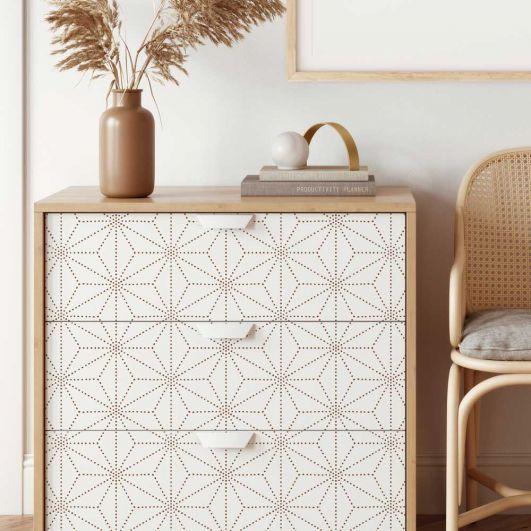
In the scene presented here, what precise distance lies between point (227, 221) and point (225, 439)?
0.45 m

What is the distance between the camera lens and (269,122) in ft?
8.20

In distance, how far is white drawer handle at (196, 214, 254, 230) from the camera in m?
2.08

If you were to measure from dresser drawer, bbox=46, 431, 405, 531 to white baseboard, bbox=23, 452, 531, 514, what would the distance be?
43 cm

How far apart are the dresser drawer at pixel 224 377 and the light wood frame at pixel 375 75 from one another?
66 centimetres

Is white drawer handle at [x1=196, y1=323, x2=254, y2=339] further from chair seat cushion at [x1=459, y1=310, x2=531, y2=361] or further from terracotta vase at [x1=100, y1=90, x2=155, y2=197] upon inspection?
chair seat cushion at [x1=459, y1=310, x2=531, y2=361]

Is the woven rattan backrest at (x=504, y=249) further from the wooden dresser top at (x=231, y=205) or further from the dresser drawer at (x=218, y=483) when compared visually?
the dresser drawer at (x=218, y=483)

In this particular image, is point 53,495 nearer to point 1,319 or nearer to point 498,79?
point 1,319

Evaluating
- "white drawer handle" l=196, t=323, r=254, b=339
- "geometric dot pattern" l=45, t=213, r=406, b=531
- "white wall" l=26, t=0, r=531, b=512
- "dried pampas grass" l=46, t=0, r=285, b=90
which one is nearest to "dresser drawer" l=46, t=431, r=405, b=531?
"geometric dot pattern" l=45, t=213, r=406, b=531

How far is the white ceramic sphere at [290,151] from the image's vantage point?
89.5 inches

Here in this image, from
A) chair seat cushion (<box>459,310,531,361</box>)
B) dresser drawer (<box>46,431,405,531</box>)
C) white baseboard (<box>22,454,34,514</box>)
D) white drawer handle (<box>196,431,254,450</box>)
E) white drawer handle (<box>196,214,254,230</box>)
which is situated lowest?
white baseboard (<box>22,454,34,514</box>)

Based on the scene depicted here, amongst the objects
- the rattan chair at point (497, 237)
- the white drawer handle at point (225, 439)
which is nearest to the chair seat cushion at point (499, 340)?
the rattan chair at point (497, 237)

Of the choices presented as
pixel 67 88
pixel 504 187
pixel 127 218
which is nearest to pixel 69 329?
pixel 127 218

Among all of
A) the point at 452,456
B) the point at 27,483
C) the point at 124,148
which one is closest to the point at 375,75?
the point at 124,148

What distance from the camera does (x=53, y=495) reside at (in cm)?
→ 215
